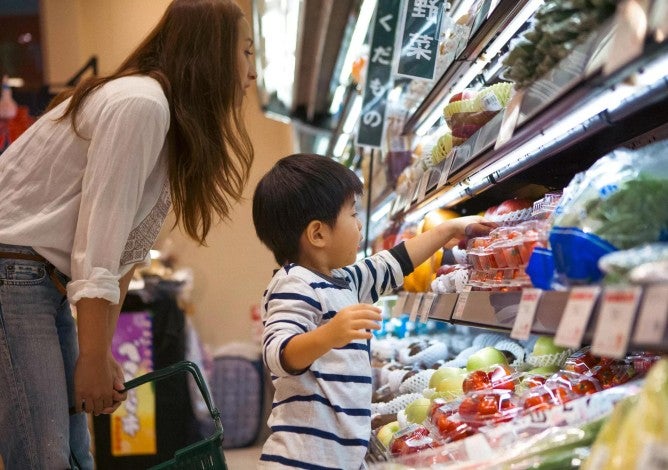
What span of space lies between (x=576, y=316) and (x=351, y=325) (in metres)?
0.56

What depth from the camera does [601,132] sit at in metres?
1.70

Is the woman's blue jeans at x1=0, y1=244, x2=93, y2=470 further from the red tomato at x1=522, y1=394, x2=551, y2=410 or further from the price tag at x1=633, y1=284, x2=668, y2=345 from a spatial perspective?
the price tag at x1=633, y1=284, x2=668, y2=345

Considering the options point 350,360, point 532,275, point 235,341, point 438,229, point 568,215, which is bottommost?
point 235,341

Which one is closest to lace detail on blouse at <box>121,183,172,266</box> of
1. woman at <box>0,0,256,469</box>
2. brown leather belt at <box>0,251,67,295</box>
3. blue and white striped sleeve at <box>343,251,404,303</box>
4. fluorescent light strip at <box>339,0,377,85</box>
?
woman at <box>0,0,256,469</box>

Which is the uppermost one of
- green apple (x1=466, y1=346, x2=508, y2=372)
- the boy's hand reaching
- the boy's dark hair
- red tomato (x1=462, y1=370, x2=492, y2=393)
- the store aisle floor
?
the boy's dark hair

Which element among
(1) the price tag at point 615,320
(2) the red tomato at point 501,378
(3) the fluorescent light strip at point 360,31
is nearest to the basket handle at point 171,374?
(2) the red tomato at point 501,378

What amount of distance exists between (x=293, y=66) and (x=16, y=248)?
3.99 meters

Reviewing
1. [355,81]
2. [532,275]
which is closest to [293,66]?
[355,81]

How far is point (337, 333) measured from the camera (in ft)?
5.17

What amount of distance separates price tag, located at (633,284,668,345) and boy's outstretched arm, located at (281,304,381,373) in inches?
27.2

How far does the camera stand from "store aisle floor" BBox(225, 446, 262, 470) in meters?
5.06

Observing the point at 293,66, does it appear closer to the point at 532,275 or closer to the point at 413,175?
the point at 413,175

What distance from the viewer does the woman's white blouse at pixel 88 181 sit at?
5.90 ft

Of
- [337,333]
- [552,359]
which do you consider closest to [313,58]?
[552,359]
